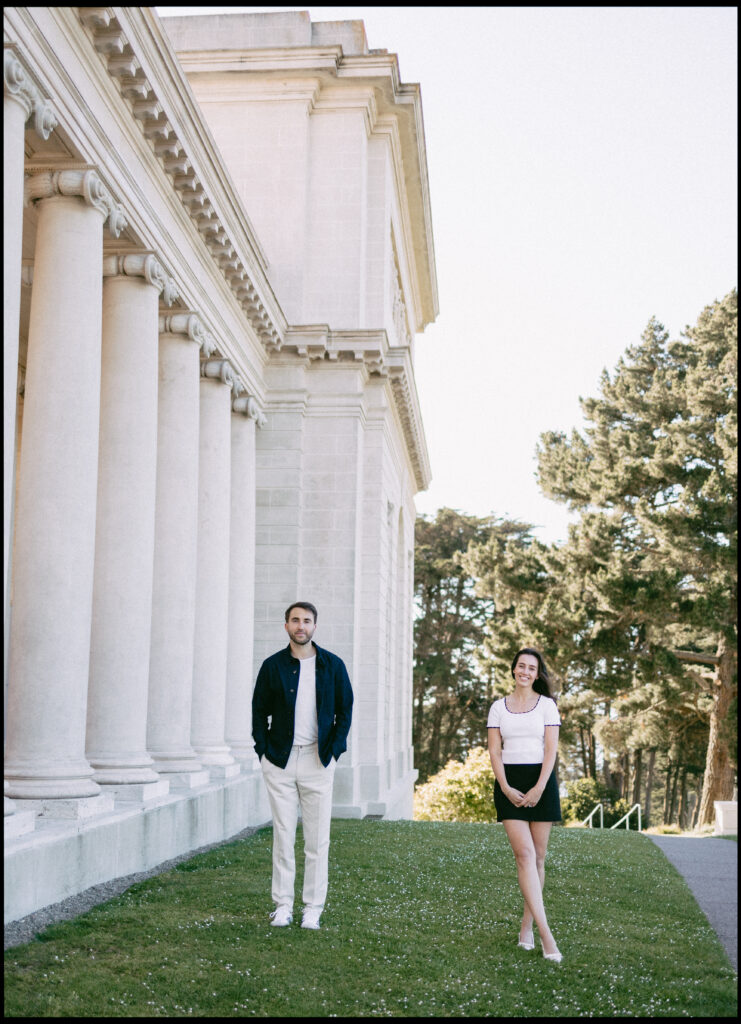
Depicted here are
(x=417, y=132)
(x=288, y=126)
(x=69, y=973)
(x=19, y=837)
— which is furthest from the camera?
(x=417, y=132)

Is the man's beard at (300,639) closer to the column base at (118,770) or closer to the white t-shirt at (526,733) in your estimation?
the white t-shirt at (526,733)

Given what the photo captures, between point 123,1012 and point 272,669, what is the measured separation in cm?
298

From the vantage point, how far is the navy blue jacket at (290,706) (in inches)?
340

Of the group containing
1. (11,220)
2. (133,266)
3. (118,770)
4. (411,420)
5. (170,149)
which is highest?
(170,149)

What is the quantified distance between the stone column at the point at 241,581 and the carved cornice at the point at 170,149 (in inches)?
87.2

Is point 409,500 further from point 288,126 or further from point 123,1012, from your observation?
point 123,1012

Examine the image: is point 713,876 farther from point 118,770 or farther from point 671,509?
point 671,509

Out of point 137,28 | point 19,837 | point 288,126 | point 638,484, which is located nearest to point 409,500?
point 638,484

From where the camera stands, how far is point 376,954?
321 inches

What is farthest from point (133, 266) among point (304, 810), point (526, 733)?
point (526, 733)

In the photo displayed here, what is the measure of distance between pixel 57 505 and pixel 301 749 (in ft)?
14.5

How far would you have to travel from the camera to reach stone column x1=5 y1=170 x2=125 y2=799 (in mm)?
11016

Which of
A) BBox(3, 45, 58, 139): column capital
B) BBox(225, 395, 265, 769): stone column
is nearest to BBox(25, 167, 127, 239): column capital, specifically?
BBox(3, 45, 58, 139): column capital

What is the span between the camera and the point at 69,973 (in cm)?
737
